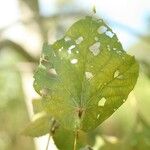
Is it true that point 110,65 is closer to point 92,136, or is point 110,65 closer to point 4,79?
point 92,136

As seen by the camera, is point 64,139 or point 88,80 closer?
point 88,80

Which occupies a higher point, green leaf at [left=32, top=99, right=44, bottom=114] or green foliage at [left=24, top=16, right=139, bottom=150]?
green foliage at [left=24, top=16, right=139, bottom=150]

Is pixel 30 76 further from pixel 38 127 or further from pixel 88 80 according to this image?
pixel 88 80

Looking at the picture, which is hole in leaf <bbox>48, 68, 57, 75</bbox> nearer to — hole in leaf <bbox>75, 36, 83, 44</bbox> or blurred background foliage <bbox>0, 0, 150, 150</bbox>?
hole in leaf <bbox>75, 36, 83, 44</bbox>

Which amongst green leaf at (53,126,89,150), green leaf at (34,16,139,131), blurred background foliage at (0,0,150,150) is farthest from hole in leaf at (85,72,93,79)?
blurred background foliage at (0,0,150,150)

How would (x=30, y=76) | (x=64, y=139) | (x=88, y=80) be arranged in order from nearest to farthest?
(x=88, y=80) < (x=64, y=139) < (x=30, y=76)

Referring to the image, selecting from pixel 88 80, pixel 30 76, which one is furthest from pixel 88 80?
pixel 30 76

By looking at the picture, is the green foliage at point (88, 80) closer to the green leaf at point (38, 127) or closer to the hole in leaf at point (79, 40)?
the hole in leaf at point (79, 40)
